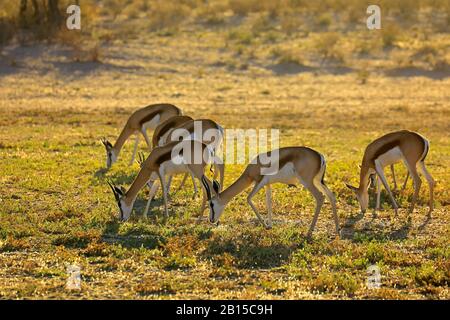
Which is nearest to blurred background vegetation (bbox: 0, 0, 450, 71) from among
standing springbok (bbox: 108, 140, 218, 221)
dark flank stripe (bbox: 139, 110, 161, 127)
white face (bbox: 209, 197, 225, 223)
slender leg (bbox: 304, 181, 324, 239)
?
dark flank stripe (bbox: 139, 110, 161, 127)

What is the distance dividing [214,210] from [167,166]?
3.41 feet

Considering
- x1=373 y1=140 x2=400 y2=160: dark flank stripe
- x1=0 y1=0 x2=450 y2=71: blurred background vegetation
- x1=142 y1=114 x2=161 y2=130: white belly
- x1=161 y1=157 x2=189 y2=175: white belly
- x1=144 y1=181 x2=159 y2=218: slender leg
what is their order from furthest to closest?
x1=0 y1=0 x2=450 y2=71: blurred background vegetation, x1=142 y1=114 x2=161 y2=130: white belly, x1=373 y1=140 x2=400 y2=160: dark flank stripe, x1=144 y1=181 x2=159 y2=218: slender leg, x1=161 y1=157 x2=189 y2=175: white belly

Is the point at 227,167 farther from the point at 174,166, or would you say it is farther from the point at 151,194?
the point at 174,166

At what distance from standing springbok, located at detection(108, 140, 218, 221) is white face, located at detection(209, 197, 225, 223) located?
0.28m

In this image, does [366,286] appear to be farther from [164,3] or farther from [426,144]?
[164,3]

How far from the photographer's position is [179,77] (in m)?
27.5

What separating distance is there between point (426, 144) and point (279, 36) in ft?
73.2

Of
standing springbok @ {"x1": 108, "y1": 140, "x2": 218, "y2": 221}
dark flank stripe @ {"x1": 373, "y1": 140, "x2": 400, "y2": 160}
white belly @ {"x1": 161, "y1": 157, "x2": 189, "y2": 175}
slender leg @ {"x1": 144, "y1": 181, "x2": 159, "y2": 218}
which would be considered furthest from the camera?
dark flank stripe @ {"x1": 373, "y1": 140, "x2": 400, "y2": 160}

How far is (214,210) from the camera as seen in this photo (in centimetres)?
1093

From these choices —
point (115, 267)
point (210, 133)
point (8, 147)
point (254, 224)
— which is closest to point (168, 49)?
point (8, 147)

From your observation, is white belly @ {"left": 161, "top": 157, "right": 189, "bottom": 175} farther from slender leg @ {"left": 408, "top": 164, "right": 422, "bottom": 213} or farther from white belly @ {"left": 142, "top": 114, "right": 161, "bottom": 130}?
white belly @ {"left": 142, "top": 114, "right": 161, "bottom": 130}

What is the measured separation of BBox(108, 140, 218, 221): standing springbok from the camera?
445 inches

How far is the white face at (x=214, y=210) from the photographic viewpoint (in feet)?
35.8
